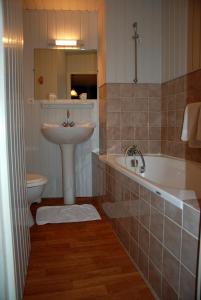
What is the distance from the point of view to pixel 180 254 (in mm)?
1024

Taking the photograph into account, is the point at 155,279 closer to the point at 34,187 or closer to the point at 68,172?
the point at 34,187

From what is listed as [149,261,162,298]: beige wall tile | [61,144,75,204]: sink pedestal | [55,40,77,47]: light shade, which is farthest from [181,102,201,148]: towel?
[55,40,77,47]: light shade

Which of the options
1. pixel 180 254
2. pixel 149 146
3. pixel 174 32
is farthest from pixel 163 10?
pixel 180 254

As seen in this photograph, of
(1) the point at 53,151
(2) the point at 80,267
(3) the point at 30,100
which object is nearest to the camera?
(2) the point at 80,267

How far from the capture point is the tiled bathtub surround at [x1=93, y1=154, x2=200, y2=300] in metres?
0.97

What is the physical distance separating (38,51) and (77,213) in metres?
2.00

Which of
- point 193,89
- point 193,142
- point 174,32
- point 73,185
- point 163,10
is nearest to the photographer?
point 193,142

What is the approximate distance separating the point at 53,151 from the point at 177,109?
62.2 inches

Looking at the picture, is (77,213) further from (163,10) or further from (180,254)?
(163,10)

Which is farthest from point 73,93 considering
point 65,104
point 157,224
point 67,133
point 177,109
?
point 157,224

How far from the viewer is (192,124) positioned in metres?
1.82

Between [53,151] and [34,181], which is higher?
[53,151]

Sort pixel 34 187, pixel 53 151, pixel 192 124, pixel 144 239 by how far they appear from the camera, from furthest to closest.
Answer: pixel 53 151 → pixel 34 187 → pixel 192 124 → pixel 144 239

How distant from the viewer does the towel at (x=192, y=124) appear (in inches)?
70.9
